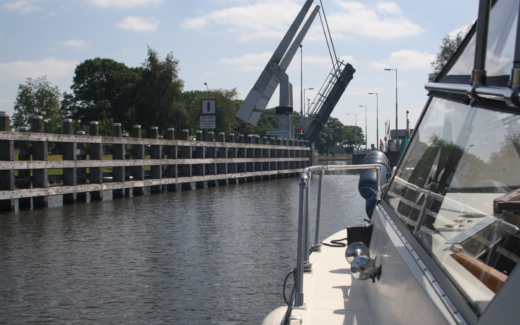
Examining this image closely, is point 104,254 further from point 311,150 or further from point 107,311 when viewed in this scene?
point 311,150

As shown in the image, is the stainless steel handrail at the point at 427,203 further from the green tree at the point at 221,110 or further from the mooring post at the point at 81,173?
the green tree at the point at 221,110

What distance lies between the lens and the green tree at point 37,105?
170ft

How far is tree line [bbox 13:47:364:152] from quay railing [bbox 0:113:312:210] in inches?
Answer: 900

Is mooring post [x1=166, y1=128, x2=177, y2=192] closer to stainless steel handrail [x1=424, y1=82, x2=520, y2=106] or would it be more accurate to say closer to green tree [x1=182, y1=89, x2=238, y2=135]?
stainless steel handrail [x1=424, y1=82, x2=520, y2=106]

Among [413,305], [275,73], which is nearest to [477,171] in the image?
[413,305]

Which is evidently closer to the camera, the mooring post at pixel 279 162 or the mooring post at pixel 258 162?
the mooring post at pixel 258 162

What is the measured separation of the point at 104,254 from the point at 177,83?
41.0 meters

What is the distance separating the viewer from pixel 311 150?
3466 cm

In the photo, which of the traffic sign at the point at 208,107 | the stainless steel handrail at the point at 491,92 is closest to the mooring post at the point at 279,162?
the traffic sign at the point at 208,107

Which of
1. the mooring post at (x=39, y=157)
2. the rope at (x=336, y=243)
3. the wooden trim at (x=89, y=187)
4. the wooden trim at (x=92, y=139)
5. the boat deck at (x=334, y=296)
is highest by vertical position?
the wooden trim at (x=92, y=139)

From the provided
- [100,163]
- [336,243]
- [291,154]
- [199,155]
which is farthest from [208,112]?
[336,243]

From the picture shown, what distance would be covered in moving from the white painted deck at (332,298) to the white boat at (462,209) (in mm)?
24

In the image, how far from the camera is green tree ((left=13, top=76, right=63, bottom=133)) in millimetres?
51719

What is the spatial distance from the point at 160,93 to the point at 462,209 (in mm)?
45742
